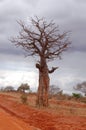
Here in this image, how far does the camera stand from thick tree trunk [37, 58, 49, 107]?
33.9 meters

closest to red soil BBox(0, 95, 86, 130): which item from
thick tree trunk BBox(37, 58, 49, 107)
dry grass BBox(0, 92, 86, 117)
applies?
dry grass BBox(0, 92, 86, 117)

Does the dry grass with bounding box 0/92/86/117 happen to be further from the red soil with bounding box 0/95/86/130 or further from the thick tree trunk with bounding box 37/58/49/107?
the red soil with bounding box 0/95/86/130

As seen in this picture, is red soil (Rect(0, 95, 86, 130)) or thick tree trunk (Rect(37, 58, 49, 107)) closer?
red soil (Rect(0, 95, 86, 130))

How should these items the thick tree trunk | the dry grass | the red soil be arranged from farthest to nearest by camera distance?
the thick tree trunk, the dry grass, the red soil

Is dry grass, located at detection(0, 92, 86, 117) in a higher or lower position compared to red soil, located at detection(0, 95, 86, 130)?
higher

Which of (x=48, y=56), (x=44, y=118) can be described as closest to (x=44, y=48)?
(x=48, y=56)

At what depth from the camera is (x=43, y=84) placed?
112 ft

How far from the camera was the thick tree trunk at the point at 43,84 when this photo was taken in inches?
1336

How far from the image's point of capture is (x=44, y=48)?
33.7 metres

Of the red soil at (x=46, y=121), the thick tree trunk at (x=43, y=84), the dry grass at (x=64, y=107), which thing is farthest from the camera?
the thick tree trunk at (x=43, y=84)

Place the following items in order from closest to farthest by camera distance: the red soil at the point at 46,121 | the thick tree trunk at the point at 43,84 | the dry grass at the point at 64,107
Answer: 1. the red soil at the point at 46,121
2. the dry grass at the point at 64,107
3. the thick tree trunk at the point at 43,84

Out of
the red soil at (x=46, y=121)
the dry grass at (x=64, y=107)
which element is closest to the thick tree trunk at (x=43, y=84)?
the dry grass at (x=64, y=107)

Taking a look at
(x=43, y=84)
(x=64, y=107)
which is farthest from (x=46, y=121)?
(x=43, y=84)

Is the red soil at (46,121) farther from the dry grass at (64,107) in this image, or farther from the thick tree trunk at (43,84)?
the thick tree trunk at (43,84)
